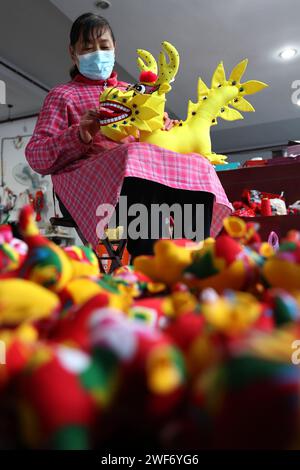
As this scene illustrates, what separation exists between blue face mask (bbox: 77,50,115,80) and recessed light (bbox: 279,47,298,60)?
2322 millimetres

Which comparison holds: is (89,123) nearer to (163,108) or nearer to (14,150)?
(163,108)

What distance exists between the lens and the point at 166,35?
2.75 m

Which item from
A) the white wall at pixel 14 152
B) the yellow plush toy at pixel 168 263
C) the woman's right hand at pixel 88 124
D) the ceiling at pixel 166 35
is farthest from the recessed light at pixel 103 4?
the yellow plush toy at pixel 168 263

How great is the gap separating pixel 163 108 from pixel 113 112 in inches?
5.6

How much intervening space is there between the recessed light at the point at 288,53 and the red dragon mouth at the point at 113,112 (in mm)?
2526

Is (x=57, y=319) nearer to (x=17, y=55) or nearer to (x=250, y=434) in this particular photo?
(x=250, y=434)

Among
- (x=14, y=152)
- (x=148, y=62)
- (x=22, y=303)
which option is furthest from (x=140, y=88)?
(x=14, y=152)

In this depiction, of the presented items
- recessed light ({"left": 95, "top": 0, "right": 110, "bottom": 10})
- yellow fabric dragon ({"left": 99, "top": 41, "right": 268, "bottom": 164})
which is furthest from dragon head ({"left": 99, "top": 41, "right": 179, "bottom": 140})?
recessed light ({"left": 95, "top": 0, "right": 110, "bottom": 10})

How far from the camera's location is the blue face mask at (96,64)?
1.03m

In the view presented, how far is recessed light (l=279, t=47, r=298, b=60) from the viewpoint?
9.74 ft

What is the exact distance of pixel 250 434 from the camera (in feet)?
0.53

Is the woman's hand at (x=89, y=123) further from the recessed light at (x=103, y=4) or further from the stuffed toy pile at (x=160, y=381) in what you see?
the recessed light at (x=103, y=4)

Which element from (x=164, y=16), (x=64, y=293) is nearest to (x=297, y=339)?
(x=64, y=293)
